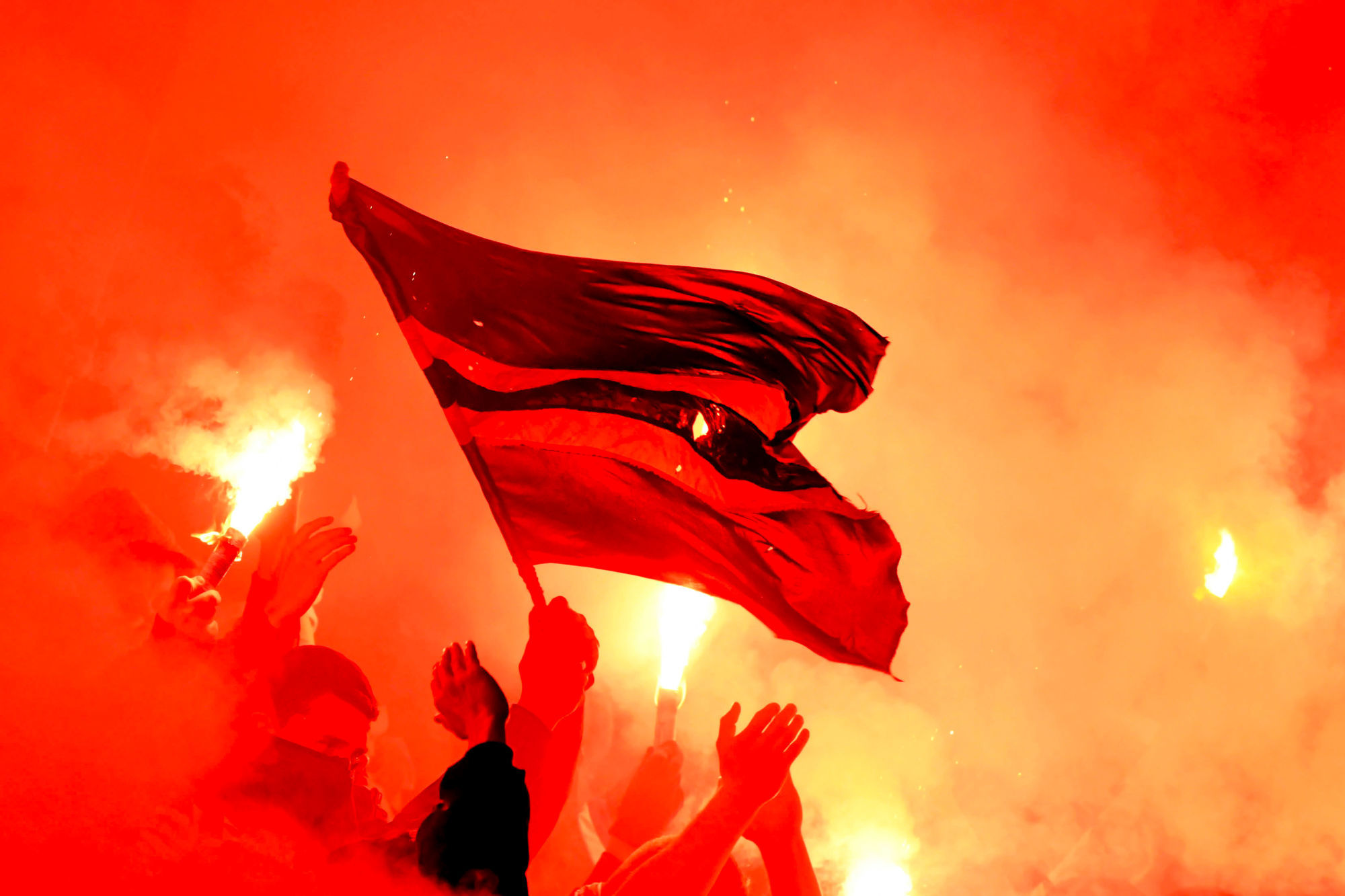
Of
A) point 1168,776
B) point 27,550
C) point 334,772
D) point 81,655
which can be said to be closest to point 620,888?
point 334,772

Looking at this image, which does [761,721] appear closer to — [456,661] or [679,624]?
[456,661]

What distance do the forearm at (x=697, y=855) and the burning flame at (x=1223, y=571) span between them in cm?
561

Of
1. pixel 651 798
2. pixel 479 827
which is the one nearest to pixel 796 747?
pixel 479 827

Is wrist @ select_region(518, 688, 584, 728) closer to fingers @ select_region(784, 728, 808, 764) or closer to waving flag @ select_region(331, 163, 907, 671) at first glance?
waving flag @ select_region(331, 163, 907, 671)

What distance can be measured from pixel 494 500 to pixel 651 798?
181cm

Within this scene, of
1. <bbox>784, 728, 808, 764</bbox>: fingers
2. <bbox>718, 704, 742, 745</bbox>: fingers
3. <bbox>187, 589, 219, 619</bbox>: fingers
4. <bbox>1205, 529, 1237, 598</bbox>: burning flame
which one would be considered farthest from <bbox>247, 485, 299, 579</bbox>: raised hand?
<bbox>1205, 529, 1237, 598</bbox>: burning flame

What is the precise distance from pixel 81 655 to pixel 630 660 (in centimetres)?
363

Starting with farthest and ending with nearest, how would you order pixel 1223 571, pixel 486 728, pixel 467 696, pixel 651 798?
1. pixel 1223 571
2. pixel 651 798
3. pixel 467 696
4. pixel 486 728

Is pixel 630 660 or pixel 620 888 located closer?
pixel 620 888

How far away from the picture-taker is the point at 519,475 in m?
4.66

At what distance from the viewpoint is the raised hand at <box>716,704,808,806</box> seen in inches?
129

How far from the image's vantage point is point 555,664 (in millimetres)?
4426

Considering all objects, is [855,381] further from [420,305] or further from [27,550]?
[27,550]

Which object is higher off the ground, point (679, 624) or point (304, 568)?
point (679, 624)
